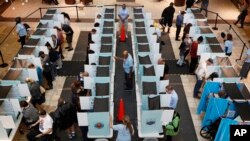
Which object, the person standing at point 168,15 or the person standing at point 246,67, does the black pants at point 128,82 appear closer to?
the person standing at point 246,67

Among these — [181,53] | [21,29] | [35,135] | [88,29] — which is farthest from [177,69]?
[21,29]

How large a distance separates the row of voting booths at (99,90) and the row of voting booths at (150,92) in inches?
33.7

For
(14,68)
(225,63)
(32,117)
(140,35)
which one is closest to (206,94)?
(225,63)

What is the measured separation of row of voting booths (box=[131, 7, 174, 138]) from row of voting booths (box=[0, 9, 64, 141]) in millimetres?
3163

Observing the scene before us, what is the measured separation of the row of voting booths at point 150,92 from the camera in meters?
7.46

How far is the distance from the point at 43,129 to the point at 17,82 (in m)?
1.90

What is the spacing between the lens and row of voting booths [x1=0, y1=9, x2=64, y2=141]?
25.1 feet

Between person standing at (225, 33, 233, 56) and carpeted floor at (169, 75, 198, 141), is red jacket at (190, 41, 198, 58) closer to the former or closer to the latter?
carpeted floor at (169, 75, 198, 141)

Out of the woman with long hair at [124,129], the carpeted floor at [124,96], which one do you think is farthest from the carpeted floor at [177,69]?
the woman with long hair at [124,129]

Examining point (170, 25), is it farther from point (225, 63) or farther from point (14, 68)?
point (14, 68)

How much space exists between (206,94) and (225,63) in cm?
148

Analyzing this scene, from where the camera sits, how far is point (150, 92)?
7.91 m

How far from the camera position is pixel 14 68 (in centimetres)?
909

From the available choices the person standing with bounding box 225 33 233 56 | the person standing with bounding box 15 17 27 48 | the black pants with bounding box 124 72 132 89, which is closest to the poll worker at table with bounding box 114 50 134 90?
the black pants with bounding box 124 72 132 89
